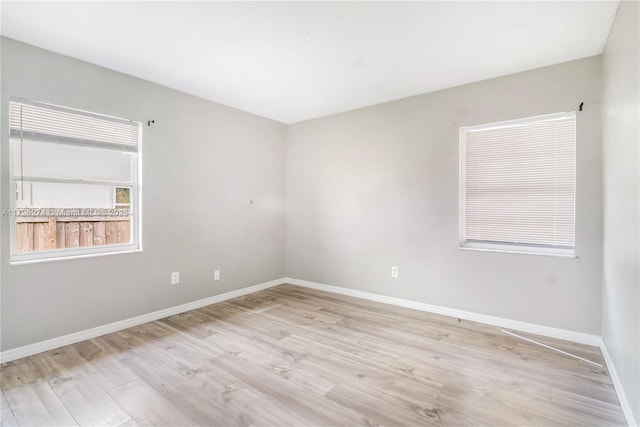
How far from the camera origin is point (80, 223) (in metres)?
2.78

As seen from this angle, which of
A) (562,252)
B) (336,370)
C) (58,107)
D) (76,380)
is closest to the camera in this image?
(76,380)

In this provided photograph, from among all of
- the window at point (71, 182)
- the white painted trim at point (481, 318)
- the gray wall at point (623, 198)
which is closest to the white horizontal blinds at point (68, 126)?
the window at point (71, 182)

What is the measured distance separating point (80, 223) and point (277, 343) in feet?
6.88

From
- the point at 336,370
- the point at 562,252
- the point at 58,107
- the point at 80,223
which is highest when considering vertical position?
the point at 58,107

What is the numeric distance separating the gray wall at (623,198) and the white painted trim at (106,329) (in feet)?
12.0

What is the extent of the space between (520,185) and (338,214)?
2.14m

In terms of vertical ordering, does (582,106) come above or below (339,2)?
below

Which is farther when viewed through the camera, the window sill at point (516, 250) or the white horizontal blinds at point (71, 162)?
→ the window sill at point (516, 250)

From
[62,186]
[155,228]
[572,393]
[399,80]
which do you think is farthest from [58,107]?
[572,393]

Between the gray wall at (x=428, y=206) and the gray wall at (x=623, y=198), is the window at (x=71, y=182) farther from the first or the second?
the gray wall at (x=623, y=198)

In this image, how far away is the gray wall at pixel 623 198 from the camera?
1.59 m

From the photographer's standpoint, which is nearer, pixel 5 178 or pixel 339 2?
pixel 339 2

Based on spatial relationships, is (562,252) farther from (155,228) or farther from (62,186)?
(62,186)

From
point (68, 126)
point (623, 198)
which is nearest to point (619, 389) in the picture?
point (623, 198)
